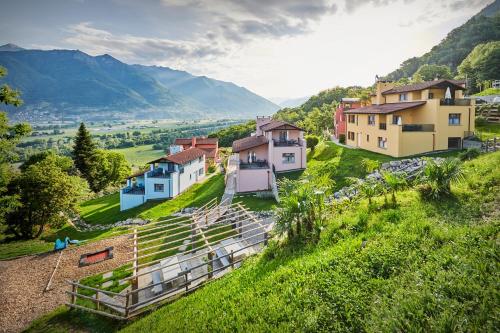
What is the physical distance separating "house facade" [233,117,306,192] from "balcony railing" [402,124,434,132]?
1204 cm

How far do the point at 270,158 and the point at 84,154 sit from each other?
4018cm

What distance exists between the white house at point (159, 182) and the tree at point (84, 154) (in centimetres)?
1679

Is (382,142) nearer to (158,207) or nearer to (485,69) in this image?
(158,207)

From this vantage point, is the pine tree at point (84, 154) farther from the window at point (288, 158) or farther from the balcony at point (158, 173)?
the window at point (288, 158)

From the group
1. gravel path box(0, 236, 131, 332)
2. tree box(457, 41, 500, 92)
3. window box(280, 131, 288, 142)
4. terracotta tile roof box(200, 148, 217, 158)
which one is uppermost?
tree box(457, 41, 500, 92)

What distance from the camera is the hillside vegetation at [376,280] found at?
5961mm

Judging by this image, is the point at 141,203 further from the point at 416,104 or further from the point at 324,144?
the point at 416,104

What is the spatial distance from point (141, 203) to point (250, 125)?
2597 inches

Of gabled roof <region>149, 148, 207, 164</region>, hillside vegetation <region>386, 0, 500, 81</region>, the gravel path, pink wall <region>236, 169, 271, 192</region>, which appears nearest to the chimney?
pink wall <region>236, 169, 271, 192</region>

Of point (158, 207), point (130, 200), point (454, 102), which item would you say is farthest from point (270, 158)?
point (130, 200)

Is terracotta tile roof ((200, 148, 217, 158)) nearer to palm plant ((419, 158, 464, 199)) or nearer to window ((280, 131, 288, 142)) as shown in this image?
window ((280, 131, 288, 142))

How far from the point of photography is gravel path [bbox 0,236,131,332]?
561 inches

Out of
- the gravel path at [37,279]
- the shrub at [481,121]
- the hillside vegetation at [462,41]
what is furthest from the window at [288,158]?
the hillside vegetation at [462,41]

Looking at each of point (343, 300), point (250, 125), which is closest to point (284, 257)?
point (343, 300)
